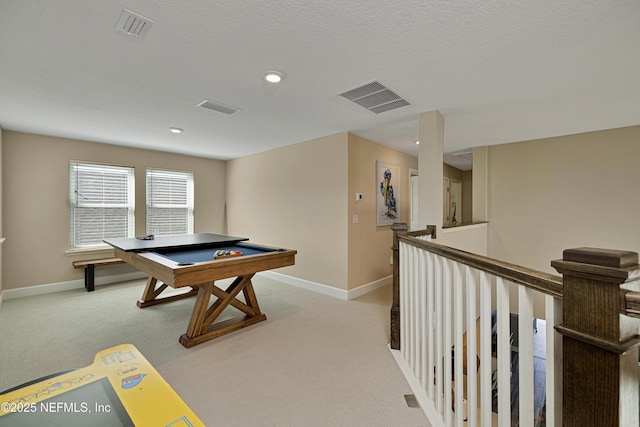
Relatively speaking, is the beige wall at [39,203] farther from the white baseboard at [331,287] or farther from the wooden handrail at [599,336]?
the wooden handrail at [599,336]

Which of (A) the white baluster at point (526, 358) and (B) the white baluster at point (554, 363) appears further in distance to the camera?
(A) the white baluster at point (526, 358)

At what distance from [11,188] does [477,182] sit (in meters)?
7.65

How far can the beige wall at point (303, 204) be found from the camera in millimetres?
4074

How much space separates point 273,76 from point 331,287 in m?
3.01

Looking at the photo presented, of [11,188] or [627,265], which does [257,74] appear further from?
[11,188]

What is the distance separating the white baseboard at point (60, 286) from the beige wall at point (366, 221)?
13.4 ft

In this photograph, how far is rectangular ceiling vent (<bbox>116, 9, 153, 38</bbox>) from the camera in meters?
1.61

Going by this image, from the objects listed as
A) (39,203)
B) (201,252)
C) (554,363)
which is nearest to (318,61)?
(554,363)

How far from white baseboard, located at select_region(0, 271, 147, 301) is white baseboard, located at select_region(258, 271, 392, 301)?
2.64 m

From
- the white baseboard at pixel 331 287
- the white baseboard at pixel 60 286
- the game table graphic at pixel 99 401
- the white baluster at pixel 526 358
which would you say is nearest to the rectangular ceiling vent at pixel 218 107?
the game table graphic at pixel 99 401

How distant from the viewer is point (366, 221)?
4344 millimetres

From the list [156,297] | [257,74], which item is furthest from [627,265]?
[156,297]

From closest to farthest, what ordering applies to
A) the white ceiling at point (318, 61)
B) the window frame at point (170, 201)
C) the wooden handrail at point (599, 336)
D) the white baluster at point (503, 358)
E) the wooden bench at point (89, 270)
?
the wooden handrail at point (599, 336) → the white baluster at point (503, 358) → the white ceiling at point (318, 61) → the wooden bench at point (89, 270) → the window frame at point (170, 201)

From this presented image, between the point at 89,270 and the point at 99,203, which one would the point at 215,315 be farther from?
the point at 99,203
